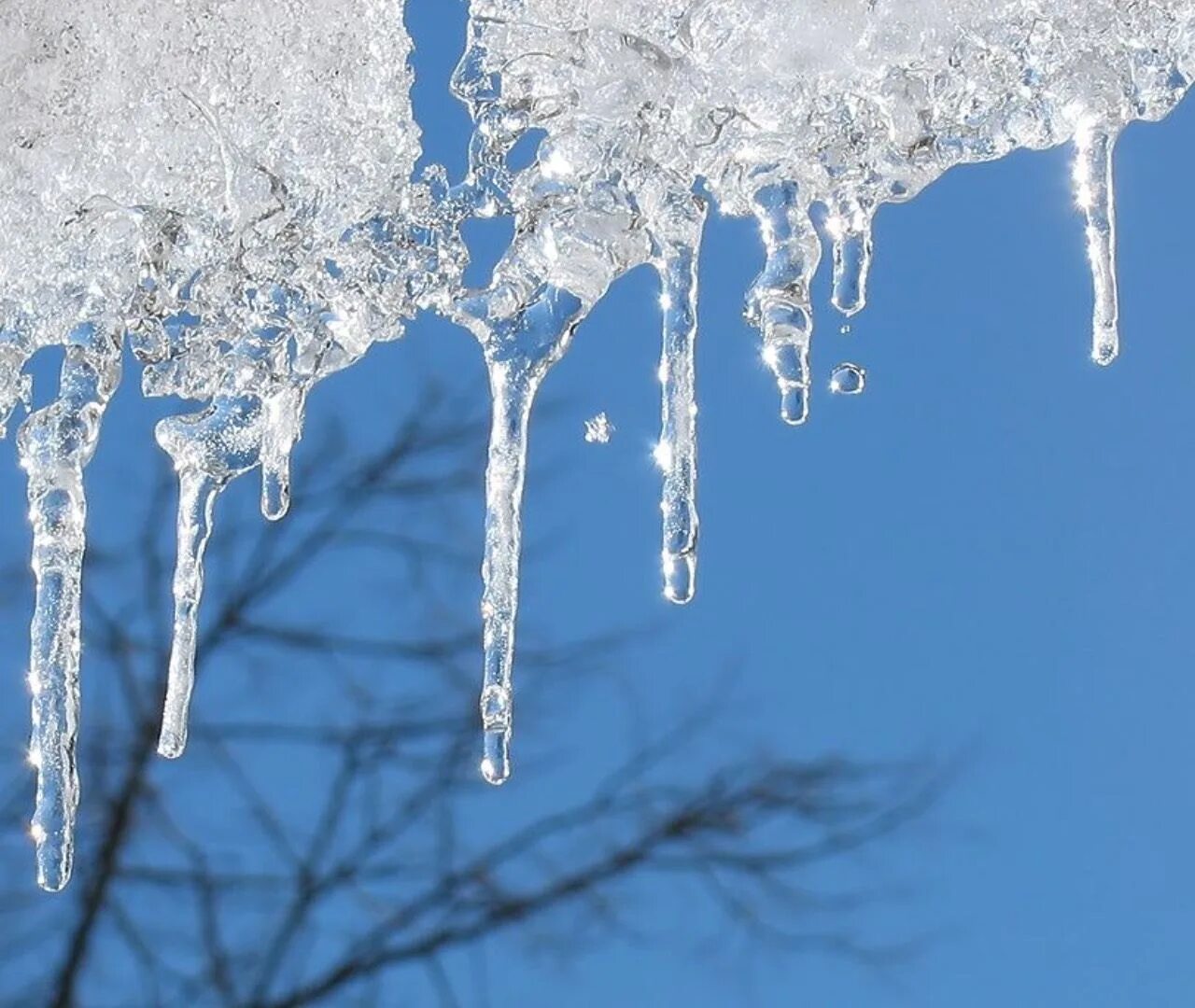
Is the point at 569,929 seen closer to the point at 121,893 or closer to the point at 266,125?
the point at 121,893

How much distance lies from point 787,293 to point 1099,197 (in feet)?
0.42

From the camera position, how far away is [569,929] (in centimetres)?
354

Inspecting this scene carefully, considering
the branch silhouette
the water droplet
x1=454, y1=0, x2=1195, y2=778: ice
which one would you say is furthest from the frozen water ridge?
the branch silhouette

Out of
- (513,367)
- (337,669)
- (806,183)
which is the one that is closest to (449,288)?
(513,367)

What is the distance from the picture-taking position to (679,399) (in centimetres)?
66

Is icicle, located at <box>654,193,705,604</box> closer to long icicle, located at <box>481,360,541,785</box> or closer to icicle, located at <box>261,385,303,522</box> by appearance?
long icicle, located at <box>481,360,541,785</box>

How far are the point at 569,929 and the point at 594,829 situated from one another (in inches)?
9.4

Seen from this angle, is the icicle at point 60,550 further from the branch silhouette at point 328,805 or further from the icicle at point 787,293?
the branch silhouette at point 328,805

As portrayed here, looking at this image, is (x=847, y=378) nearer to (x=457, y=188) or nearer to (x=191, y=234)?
(x=457, y=188)

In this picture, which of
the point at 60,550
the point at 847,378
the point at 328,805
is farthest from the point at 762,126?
the point at 328,805

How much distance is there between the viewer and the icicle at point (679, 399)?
25.6 inches

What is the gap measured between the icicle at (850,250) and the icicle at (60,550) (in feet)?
1.34

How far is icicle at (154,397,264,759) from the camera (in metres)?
0.82

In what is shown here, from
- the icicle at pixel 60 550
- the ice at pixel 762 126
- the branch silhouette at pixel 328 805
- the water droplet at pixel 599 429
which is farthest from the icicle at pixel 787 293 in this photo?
the branch silhouette at pixel 328 805
